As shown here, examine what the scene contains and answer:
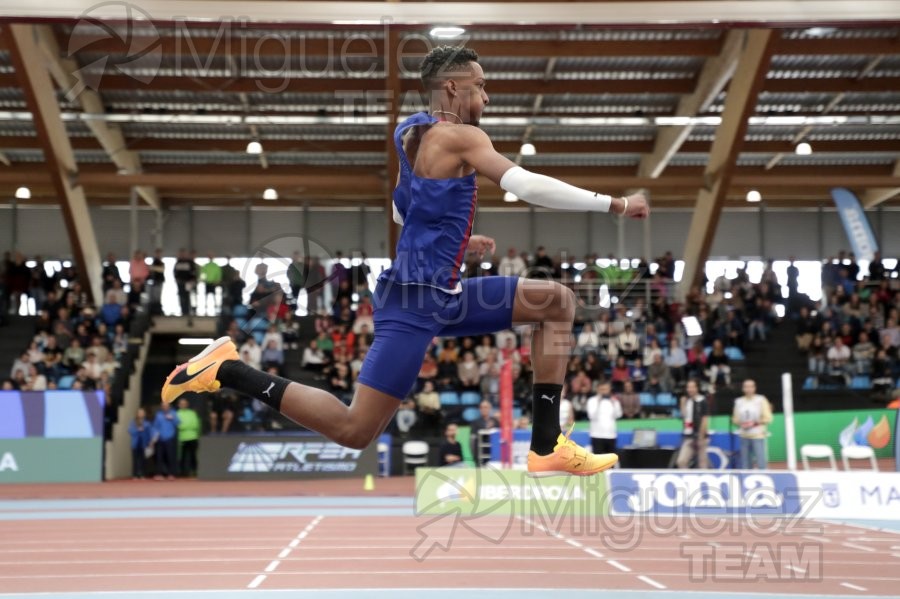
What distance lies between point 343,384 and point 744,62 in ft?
37.8

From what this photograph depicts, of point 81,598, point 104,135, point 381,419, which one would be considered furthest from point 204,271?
point 381,419

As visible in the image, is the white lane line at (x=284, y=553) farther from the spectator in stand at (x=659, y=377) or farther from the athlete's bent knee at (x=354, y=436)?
the spectator in stand at (x=659, y=377)

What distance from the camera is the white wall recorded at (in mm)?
37625

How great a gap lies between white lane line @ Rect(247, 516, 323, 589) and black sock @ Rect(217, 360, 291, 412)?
424 centimetres

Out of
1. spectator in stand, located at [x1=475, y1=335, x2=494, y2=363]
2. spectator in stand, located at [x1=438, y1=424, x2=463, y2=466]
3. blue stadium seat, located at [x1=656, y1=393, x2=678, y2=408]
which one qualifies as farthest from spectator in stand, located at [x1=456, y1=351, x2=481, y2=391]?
spectator in stand, located at [x1=438, y1=424, x2=463, y2=466]

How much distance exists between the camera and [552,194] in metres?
4.65

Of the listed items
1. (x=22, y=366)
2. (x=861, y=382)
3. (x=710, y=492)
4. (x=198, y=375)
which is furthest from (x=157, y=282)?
(x=198, y=375)

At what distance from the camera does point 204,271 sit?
94.9 feet

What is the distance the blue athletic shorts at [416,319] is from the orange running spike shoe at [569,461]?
684mm

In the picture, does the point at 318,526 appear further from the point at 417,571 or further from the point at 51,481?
the point at 51,481

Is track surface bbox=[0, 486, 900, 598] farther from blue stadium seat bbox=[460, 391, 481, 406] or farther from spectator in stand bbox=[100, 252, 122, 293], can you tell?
spectator in stand bbox=[100, 252, 122, 293]

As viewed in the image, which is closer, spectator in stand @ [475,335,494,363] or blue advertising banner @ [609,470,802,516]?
blue advertising banner @ [609,470,802,516]

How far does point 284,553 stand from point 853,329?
19473mm

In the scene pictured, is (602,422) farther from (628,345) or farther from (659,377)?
(628,345)
